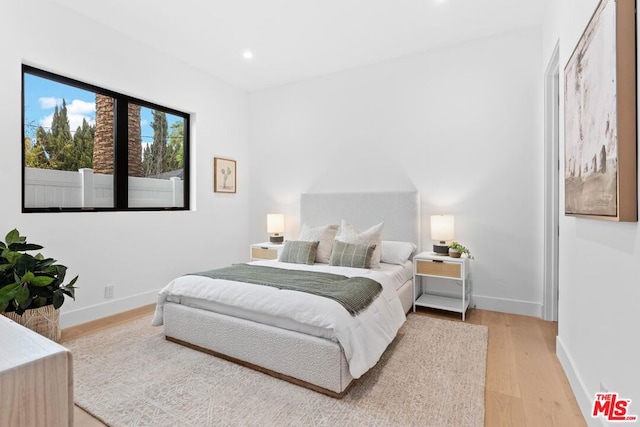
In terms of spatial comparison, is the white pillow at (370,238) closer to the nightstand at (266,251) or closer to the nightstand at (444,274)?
the nightstand at (444,274)

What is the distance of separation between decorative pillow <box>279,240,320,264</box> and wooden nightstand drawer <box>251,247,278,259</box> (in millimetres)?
777

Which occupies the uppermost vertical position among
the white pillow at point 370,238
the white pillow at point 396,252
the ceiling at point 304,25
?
the ceiling at point 304,25

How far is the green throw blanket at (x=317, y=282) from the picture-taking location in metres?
2.17

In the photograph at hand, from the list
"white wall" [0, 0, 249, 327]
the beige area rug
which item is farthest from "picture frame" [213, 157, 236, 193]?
the beige area rug

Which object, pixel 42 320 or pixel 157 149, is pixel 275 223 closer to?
pixel 157 149

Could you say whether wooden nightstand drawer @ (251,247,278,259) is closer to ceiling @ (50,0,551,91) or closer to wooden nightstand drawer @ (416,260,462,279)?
wooden nightstand drawer @ (416,260,462,279)

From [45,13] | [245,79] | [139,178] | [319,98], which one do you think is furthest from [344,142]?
[45,13]

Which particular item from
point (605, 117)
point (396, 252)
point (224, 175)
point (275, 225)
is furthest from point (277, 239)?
point (605, 117)

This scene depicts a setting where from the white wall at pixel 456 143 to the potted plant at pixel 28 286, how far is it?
277cm

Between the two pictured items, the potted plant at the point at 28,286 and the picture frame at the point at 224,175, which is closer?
the potted plant at the point at 28,286

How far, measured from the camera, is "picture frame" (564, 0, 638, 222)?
125 cm

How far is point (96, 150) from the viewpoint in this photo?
3.33 m

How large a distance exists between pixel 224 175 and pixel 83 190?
1745 mm

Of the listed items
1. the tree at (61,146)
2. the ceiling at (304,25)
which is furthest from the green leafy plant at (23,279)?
the ceiling at (304,25)
